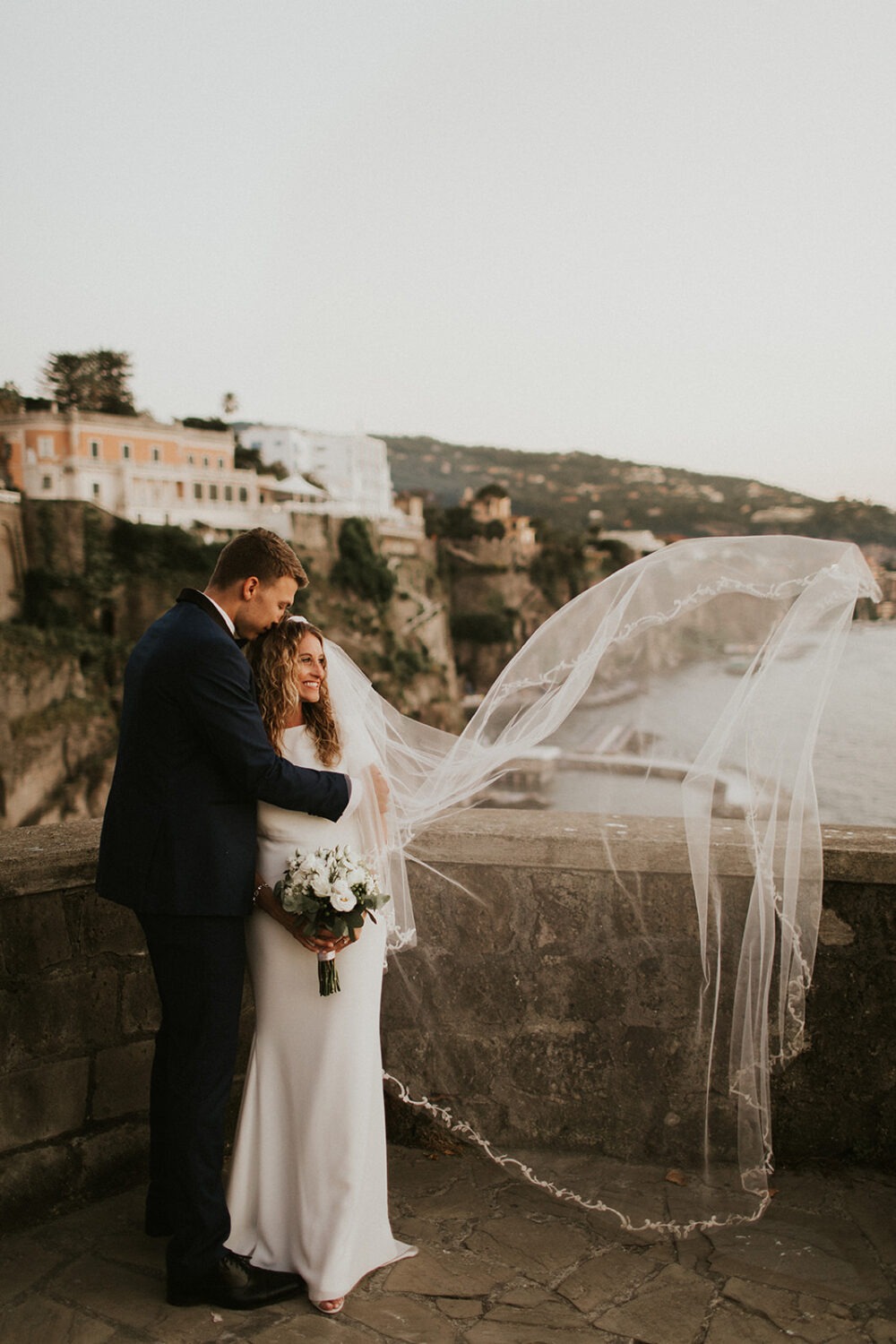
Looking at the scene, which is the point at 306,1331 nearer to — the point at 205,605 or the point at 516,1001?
the point at 516,1001

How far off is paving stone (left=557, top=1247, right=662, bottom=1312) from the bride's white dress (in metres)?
0.42

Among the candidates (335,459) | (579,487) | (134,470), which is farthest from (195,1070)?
(579,487)

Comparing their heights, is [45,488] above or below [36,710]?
above

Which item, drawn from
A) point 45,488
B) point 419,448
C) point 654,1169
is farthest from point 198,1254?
point 419,448

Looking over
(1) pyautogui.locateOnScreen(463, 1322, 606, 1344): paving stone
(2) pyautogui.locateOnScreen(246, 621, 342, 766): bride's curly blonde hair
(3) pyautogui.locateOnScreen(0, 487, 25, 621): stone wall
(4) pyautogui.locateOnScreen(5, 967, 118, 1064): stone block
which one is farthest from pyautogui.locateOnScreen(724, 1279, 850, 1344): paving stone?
(3) pyautogui.locateOnScreen(0, 487, 25, 621): stone wall

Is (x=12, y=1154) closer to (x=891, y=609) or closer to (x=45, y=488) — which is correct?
(x=891, y=609)

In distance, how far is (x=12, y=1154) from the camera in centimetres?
263

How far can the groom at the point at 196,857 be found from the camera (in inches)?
86.4

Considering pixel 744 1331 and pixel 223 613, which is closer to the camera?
pixel 744 1331

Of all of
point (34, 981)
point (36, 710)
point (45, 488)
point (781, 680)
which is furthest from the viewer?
point (45, 488)

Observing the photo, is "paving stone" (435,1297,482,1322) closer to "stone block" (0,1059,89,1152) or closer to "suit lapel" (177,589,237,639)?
"stone block" (0,1059,89,1152)

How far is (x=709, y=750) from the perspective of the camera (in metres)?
2.53

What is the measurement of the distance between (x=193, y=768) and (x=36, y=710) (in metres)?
31.3

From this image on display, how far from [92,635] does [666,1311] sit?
34898 millimetres
